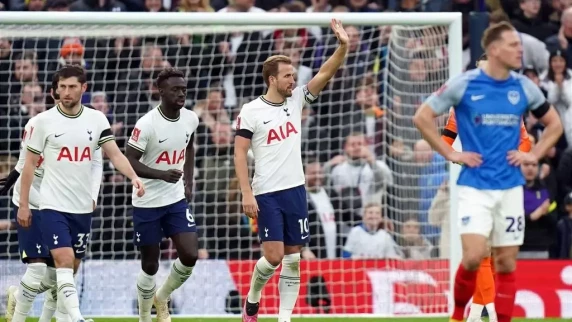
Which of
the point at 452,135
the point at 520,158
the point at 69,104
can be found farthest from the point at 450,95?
the point at 69,104

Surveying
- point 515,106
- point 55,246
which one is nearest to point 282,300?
point 55,246

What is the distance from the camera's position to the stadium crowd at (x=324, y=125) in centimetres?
1549

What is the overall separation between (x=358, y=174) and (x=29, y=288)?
18.1ft

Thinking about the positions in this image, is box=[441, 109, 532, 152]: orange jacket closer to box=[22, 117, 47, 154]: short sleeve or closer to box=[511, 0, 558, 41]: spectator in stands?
box=[22, 117, 47, 154]: short sleeve

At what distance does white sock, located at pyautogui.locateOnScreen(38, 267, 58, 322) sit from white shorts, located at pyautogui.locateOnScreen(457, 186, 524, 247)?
176 inches

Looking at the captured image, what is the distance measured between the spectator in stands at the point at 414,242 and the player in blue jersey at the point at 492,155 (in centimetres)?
574

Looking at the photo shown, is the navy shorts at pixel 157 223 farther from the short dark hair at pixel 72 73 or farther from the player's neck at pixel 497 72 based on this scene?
the player's neck at pixel 497 72

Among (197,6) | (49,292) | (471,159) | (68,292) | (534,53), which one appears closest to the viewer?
(471,159)

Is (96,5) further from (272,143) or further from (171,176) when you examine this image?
(272,143)

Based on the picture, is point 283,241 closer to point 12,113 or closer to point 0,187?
point 0,187

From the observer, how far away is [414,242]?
15477mm

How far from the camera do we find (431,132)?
9.52 metres

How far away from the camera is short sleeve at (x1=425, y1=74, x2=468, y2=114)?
374 inches

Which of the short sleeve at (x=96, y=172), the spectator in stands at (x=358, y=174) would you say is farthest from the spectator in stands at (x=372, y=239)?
the short sleeve at (x=96, y=172)
